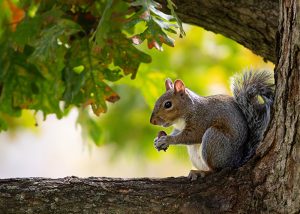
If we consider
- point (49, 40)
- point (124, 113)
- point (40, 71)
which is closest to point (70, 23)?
point (49, 40)

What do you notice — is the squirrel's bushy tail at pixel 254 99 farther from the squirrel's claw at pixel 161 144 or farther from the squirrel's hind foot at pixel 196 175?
the squirrel's claw at pixel 161 144

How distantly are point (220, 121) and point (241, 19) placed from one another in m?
0.56

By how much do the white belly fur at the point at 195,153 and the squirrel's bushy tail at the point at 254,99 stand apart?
23 cm

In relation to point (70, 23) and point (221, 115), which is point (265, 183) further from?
point (70, 23)

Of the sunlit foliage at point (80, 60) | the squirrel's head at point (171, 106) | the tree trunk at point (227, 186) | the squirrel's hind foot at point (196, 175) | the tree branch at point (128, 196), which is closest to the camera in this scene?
the tree trunk at point (227, 186)

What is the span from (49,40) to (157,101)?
757 millimetres

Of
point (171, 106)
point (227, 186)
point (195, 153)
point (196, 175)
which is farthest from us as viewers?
point (171, 106)

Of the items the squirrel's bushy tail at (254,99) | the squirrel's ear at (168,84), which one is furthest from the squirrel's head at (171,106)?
the squirrel's bushy tail at (254,99)

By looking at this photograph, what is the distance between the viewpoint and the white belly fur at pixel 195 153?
4.04 meters

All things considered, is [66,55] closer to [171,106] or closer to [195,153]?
[171,106]

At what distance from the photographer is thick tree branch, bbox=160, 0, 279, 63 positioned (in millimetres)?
4043

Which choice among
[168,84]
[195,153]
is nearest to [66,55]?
[168,84]

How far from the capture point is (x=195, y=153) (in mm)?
4180

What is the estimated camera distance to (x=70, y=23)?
4145mm
